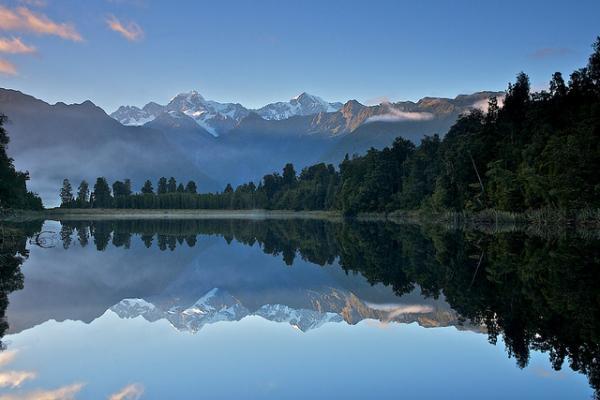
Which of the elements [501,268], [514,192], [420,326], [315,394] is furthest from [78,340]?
[514,192]

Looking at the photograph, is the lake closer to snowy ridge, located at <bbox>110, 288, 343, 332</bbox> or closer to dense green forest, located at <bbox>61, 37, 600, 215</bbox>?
snowy ridge, located at <bbox>110, 288, 343, 332</bbox>

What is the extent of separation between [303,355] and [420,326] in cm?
405

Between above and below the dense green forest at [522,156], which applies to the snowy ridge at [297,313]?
below

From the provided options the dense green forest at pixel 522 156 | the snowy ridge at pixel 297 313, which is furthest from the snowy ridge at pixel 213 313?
the dense green forest at pixel 522 156

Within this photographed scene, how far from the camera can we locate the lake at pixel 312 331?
940 centimetres

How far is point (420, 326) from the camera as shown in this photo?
14297mm

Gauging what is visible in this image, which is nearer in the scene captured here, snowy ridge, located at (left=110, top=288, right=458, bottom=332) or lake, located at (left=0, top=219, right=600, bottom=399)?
lake, located at (left=0, top=219, right=600, bottom=399)

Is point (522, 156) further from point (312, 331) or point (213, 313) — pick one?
point (312, 331)

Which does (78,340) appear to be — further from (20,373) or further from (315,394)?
(315,394)

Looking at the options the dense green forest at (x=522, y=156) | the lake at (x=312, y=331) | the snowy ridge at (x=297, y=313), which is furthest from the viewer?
the dense green forest at (x=522, y=156)

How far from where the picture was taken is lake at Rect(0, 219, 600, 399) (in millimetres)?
9398

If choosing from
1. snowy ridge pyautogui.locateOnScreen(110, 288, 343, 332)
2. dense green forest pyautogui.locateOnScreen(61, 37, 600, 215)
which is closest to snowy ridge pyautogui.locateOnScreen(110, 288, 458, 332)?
snowy ridge pyautogui.locateOnScreen(110, 288, 343, 332)

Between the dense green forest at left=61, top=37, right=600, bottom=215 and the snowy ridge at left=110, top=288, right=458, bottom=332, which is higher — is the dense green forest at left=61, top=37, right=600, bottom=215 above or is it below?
above

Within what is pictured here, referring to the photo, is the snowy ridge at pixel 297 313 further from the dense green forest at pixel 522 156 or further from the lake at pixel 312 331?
the dense green forest at pixel 522 156
